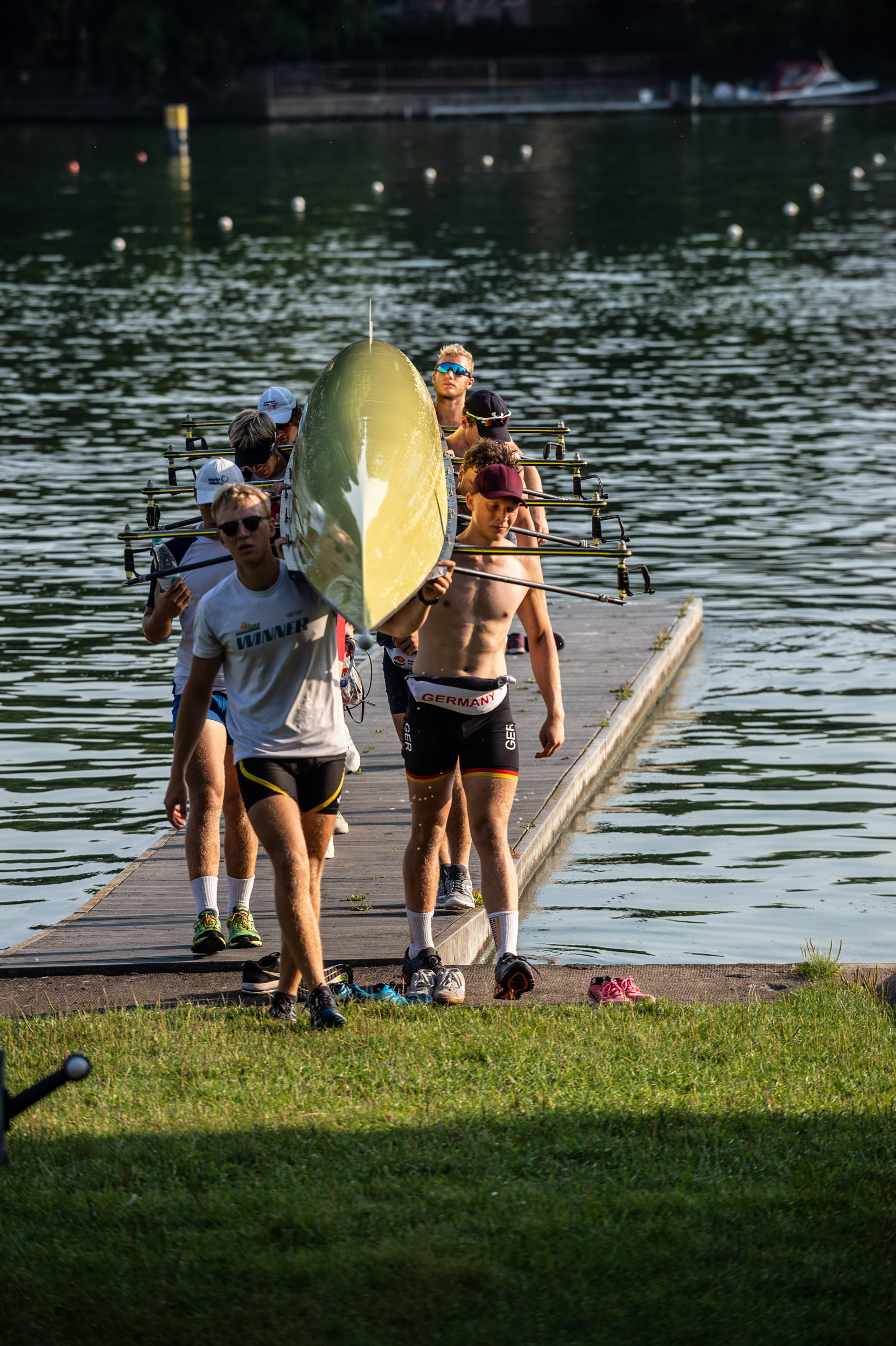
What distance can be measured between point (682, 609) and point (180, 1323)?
11.4 m

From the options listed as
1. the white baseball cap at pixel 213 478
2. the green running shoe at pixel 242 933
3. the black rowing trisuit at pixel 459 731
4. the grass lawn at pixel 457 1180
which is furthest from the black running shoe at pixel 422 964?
the white baseball cap at pixel 213 478

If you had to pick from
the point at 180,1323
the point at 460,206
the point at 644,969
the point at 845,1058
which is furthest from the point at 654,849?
the point at 460,206

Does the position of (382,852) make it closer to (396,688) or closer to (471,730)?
(396,688)

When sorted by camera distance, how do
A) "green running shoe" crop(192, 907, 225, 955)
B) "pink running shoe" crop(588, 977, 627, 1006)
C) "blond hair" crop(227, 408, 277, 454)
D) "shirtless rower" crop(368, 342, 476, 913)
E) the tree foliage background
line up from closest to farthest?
"pink running shoe" crop(588, 977, 627, 1006) → "green running shoe" crop(192, 907, 225, 955) → "blond hair" crop(227, 408, 277, 454) → "shirtless rower" crop(368, 342, 476, 913) → the tree foliage background

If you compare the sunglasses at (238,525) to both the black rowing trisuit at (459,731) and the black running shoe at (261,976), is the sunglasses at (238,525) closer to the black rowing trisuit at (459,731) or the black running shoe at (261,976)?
the black rowing trisuit at (459,731)

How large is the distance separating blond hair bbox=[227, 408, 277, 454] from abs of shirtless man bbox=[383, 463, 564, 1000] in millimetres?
1195

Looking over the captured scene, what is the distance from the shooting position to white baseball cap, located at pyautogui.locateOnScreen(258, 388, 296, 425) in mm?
9633

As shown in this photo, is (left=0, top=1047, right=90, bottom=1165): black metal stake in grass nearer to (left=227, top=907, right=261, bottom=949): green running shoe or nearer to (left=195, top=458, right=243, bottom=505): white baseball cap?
(left=227, top=907, right=261, bottom=949): green running shoe

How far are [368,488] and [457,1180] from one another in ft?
10.8

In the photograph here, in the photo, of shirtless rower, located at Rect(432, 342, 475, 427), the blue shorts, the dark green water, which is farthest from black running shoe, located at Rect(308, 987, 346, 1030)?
shirtless rower, located at Rect(432, 342, 475, 427)

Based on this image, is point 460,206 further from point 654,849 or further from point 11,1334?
point 11,1334

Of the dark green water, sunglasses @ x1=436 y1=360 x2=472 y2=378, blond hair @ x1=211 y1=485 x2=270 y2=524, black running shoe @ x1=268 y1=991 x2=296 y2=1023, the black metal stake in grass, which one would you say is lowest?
the dark green water

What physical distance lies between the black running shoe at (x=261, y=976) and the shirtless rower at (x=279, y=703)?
0.46 meters

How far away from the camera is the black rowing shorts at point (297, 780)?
6961 mm
